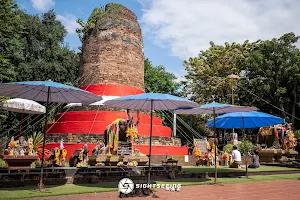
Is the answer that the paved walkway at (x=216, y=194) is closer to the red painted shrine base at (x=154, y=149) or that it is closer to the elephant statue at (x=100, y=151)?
the elephant statue at (x=100, y=151)

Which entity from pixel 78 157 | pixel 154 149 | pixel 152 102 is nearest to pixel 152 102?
pixel 152 102

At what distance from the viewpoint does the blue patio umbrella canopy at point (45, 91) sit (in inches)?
239

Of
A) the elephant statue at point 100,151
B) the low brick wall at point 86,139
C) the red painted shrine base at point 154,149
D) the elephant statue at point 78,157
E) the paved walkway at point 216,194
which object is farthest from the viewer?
the low brick wall at point 86,139

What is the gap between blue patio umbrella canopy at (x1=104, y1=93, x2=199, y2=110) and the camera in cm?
637

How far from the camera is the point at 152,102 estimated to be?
22.5ft

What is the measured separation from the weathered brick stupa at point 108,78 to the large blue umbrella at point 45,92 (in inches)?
279

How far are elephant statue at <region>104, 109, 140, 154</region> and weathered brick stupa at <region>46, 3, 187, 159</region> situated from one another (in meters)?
4.54

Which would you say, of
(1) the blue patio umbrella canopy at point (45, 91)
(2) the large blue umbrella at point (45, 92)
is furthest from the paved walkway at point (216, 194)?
(1) the blue patio umbrella canopy at point (45, 91)

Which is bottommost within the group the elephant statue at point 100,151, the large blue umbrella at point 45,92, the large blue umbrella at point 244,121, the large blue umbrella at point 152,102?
the elephant statue at point 100,151

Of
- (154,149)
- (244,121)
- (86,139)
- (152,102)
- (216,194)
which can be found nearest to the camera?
(216,194)

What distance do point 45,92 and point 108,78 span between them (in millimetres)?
9865

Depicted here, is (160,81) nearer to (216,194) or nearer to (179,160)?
(179,160)

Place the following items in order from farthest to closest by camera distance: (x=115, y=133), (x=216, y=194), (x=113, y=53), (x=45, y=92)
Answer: (x=113, y=53) → (x=115, y=133) → (x=45, y=92) → (x=216, y=194)

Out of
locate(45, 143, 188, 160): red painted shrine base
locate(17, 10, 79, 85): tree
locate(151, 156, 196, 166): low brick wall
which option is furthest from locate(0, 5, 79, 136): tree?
locate(151, 156, 196, 166): low brick wall
